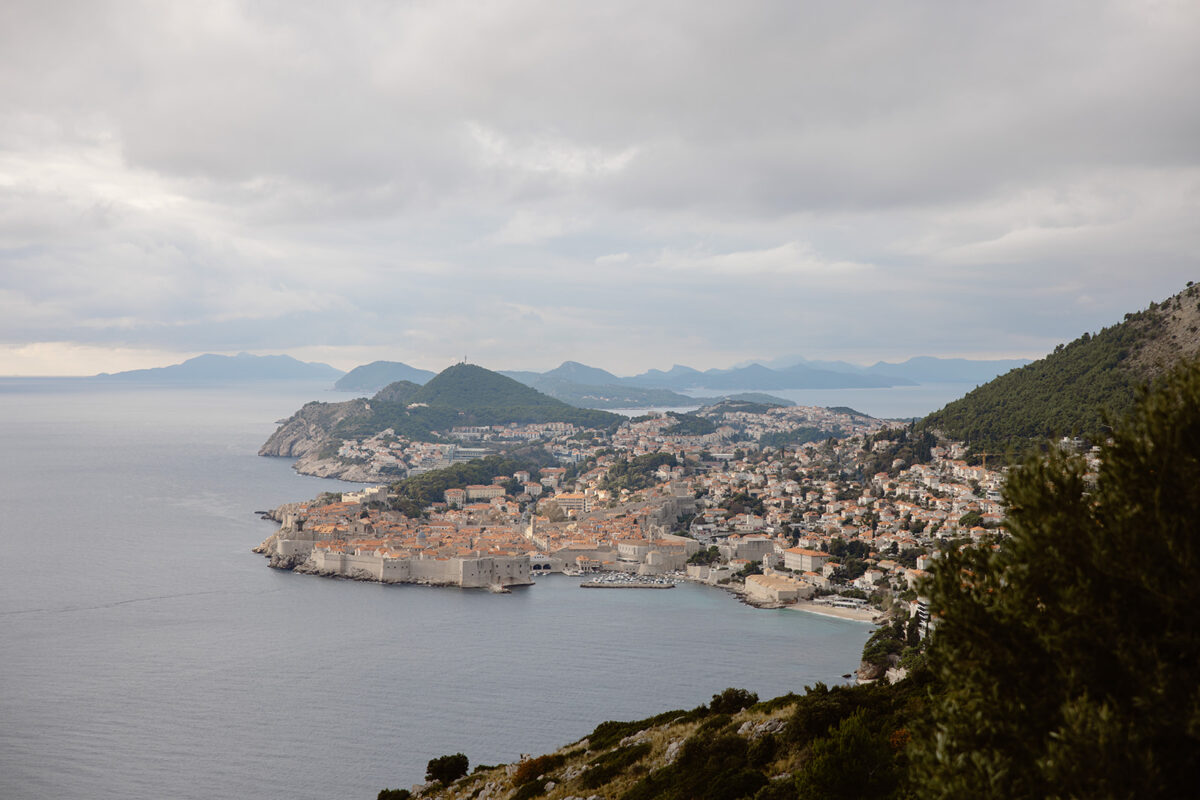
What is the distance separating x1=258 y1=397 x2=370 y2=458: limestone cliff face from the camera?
281ft

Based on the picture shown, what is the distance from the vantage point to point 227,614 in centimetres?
3062

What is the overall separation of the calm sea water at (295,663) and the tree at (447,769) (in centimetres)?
350

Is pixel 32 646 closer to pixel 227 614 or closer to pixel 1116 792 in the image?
pixel 227 614

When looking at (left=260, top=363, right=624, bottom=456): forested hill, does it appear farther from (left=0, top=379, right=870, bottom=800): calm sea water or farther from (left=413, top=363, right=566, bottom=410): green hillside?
(left=0, top=379, right=870, bottom=800): calm sea water

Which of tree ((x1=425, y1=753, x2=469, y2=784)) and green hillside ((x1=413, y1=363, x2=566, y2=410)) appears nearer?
tree ((x1=425, y1=753, x2=469, y2=784))

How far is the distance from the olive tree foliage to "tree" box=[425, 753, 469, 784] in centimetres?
1103

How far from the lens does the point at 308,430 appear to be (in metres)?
88.5

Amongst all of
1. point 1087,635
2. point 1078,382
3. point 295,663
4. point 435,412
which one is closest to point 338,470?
point 435,412

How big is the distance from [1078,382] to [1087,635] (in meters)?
48.6

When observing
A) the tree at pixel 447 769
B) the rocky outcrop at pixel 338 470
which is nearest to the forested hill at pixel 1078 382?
the tree at pixel 447 769

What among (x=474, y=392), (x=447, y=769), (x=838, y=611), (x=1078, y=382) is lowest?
(x=838, y=611)

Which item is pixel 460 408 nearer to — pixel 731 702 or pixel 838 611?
pixel 838 611

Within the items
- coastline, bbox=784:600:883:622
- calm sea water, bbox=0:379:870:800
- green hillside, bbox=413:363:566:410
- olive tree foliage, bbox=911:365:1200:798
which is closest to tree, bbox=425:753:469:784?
calm sea water, bbox=0:379:870:800

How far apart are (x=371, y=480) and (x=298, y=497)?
11302 mm
